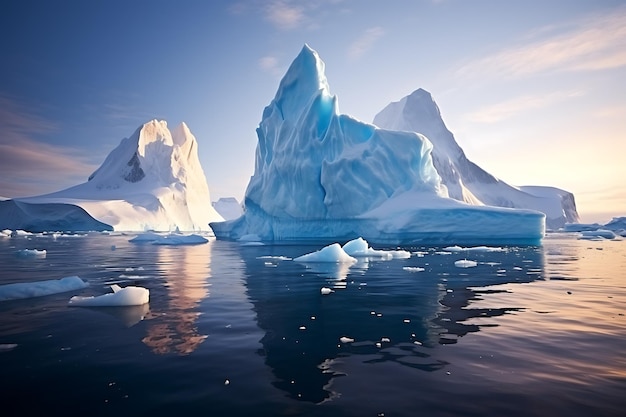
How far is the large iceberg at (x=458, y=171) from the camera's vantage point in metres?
64.3

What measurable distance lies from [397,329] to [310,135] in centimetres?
2898

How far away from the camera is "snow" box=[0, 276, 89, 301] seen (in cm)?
852

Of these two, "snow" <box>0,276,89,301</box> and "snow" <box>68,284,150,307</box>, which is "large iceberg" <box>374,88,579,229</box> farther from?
"snow" <box>68,284,150,307</box>

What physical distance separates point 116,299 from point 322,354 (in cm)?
523

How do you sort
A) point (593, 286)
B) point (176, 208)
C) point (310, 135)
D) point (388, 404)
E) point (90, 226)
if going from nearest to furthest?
point (388, 404), point (593, 286), point (310, 135), point (90, 226), point (176, 208)

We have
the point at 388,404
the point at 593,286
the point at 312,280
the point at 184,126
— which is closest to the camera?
the point at 388,404

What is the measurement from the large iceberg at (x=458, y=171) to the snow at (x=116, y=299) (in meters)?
60.1

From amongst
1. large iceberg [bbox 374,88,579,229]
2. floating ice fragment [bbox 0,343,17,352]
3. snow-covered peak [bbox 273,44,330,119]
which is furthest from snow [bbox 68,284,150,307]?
large iceberg [bbox 374,88,579,229]

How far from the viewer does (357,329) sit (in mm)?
6184

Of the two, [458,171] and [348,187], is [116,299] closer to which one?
[348,187]

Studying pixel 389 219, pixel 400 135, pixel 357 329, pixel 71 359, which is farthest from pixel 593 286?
pixel 400 135

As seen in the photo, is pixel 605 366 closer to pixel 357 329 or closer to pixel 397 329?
pixel 397 329

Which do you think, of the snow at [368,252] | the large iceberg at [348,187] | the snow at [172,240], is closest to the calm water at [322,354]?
the snow at [368,252]

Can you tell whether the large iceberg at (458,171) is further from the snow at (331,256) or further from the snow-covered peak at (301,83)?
the snow at (331,256)
